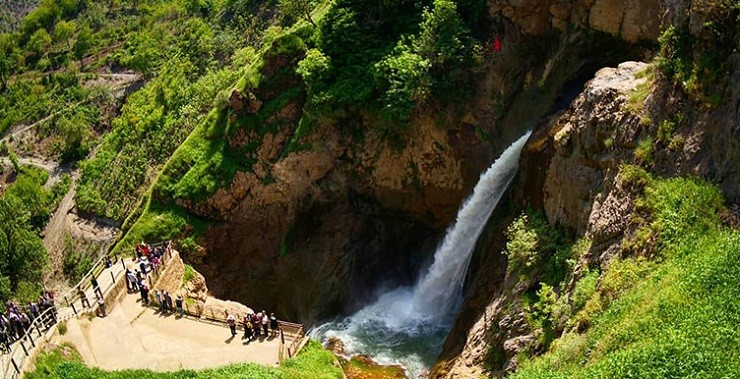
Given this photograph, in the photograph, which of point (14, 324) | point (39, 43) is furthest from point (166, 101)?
point (39, 43)

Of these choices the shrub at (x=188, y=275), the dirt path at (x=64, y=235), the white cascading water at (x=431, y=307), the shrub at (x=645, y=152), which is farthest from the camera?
the dirt path at (x=64, y=235)

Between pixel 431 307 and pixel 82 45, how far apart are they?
70.6m

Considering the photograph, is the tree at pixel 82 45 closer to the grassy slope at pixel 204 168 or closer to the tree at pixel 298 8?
the grassy slope at pixel 204 168

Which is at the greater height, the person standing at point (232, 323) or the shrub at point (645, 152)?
the shrub at point (645, 152)

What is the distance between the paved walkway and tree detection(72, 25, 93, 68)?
2640 inches

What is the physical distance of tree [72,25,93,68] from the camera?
8444cm

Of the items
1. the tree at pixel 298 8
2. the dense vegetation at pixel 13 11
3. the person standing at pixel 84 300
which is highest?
the dense vegetation at pixel 13 11

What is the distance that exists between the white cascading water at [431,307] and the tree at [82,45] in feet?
219

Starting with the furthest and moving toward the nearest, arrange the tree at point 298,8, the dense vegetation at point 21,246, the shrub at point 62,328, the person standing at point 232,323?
the dense vegetation at point 21,246
the tree at point 298,8
the person standing at point 232,323
the shrub at point 62,328

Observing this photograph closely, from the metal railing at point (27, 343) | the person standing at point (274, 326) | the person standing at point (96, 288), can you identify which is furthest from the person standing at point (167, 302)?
the person standing at point (274, 326)

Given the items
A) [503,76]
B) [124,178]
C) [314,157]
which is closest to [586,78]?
[503,76]

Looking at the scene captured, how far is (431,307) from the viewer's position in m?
33.1

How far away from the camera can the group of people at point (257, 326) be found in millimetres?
25609

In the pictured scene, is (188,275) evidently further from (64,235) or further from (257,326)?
(64,235)
